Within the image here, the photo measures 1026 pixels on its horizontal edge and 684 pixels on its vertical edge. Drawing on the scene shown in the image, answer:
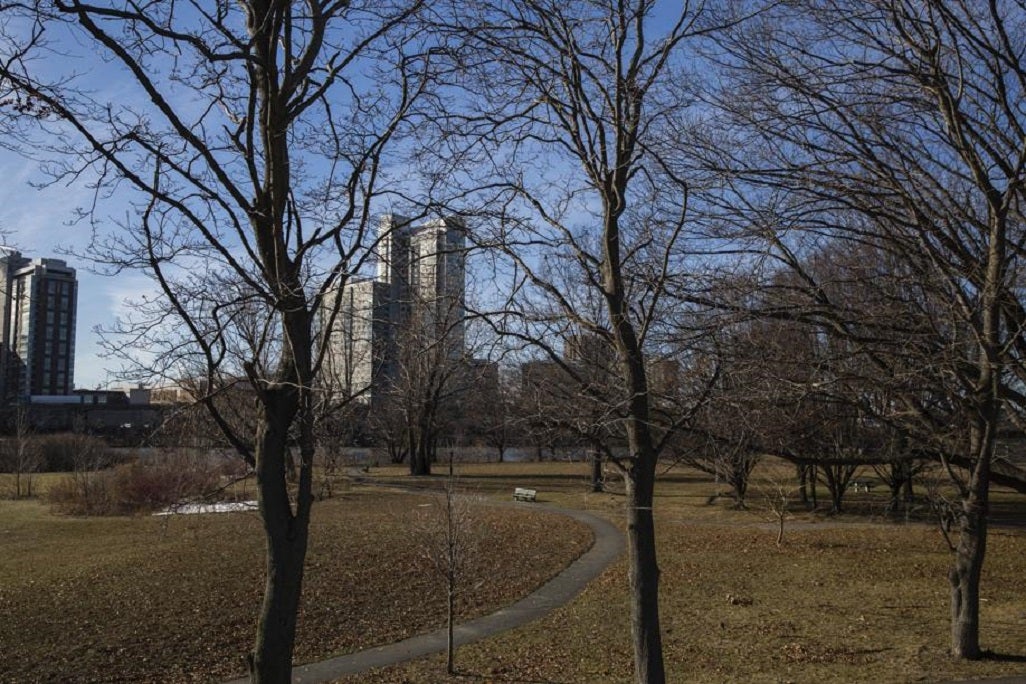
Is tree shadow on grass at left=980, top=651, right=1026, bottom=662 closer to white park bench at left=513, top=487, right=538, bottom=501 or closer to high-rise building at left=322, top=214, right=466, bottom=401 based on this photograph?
high-rise building at left=322, top=214, right=466, bottom=401

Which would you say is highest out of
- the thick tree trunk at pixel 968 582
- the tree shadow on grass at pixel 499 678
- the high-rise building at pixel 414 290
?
the high-rise building at pixel 414 290

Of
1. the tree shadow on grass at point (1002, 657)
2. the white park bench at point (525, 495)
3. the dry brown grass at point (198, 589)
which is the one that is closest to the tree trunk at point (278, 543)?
the dry brown grass at point (198, 589)

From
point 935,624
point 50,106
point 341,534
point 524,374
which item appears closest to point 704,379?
point 524,374

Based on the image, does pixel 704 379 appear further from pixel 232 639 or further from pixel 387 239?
pixel 232 639

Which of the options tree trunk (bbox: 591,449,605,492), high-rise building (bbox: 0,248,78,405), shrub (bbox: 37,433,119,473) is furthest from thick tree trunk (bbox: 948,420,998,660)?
shrub (bbox: 37,433,119,473)

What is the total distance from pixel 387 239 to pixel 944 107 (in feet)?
18.0

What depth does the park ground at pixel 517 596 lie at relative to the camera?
1077 cm

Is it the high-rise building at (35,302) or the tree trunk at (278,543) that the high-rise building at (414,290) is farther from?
the high-rise building at (35,302)

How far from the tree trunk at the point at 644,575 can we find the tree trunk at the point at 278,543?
7.31 ft

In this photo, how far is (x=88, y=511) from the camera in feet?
95.1

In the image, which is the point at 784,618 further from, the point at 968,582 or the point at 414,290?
the point at 414,290

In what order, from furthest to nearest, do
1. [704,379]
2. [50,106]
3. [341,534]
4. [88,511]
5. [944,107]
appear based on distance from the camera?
[88,511], [341,534], [944,107], [704,379], [50,106]

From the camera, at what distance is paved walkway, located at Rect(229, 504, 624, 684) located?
11.0m

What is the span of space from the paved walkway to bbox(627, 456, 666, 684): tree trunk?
604cm
